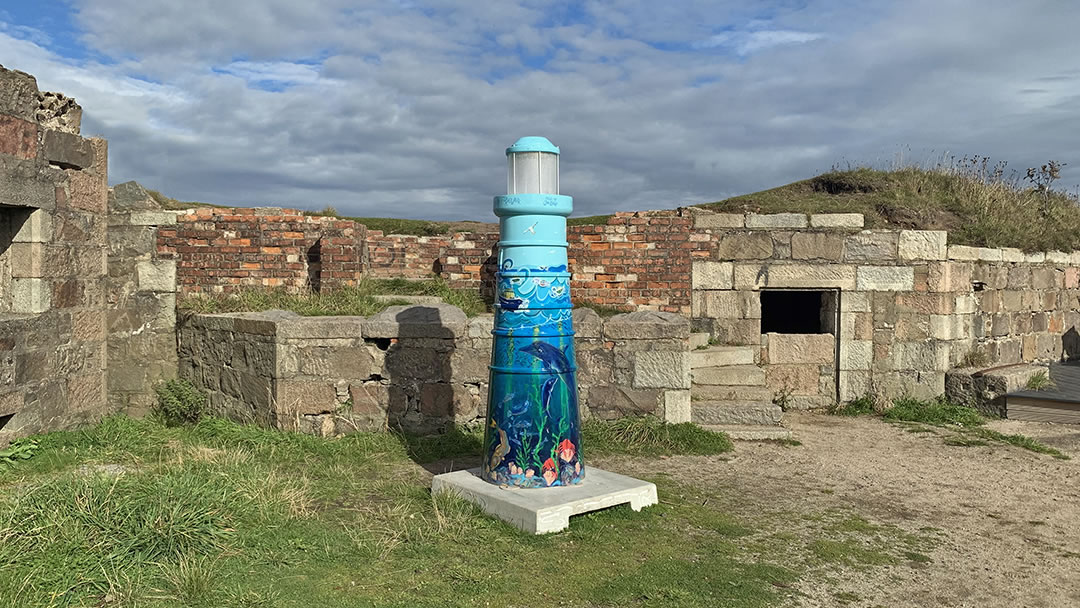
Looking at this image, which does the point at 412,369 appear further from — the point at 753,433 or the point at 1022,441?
the point at 1022,441

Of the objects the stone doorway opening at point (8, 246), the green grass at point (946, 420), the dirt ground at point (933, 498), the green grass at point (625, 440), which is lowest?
the dirt ground at point (933, 498)

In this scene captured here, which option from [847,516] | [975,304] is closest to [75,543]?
[847,516]

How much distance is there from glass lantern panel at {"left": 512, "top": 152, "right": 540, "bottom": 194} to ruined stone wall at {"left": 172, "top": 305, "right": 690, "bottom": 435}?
2.41m

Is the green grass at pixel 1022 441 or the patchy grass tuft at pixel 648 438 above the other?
the patchy grass tuft at pixel 648 438

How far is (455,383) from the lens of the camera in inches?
277

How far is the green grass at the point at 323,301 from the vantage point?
25.8ft

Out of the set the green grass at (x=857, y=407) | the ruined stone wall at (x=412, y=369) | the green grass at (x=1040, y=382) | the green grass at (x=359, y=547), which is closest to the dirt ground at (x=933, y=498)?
the green grass at (x=359, y=547)

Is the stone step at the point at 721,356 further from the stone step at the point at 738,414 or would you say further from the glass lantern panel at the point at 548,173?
the glass lantern panel at the point at 548,173

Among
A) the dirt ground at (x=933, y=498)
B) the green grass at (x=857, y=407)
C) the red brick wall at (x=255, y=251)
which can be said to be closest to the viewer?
the dirt ground at (x=933, y=498)

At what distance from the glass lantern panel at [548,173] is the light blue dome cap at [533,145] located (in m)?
0.03

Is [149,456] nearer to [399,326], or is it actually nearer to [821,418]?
[399,326]

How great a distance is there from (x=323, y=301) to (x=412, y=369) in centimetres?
155

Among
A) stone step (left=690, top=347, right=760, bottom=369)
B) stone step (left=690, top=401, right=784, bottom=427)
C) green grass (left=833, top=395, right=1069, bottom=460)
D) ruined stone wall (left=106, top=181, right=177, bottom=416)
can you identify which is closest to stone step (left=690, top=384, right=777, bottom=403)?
stone step (left=690, top=347, right=760, bottom=369)

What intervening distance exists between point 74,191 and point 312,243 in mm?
2367
